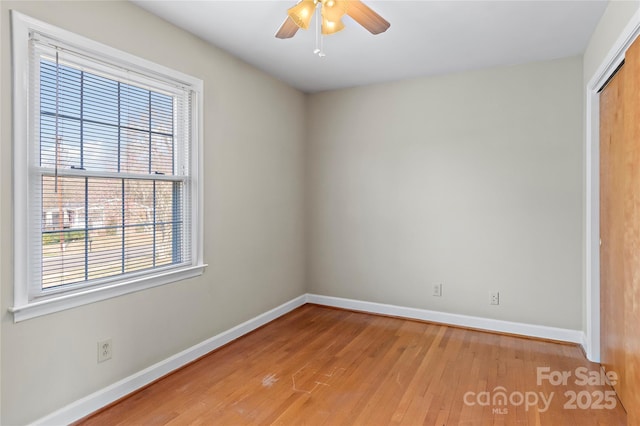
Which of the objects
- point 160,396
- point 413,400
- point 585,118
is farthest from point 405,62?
point 160,396

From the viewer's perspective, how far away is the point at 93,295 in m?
2.14

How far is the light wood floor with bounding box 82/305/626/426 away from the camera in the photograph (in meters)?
2.11

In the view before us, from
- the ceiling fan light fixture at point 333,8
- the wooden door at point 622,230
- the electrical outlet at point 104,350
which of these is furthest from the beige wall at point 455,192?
the electrical outlet at point 104,350

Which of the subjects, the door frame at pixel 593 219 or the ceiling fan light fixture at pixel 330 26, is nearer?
the ceiling fan light fixture at pixel 330 26

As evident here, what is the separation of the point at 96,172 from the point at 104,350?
3.55 feet

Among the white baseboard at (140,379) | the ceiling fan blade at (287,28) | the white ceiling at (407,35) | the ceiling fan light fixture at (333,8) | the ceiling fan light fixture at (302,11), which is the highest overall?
the white ceiling at (407,35)

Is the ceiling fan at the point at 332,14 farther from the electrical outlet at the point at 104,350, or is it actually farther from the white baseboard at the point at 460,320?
the white baseboard at the point at 460,320

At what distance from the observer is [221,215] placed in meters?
3.11

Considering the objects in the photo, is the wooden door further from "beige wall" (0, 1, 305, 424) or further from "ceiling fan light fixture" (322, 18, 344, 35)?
"beige wall" (0, 1, 305, 424)

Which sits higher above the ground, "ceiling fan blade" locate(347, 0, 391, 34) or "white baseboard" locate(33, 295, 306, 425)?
"ceiling fan blade" locate(347, 0, 391, 34)

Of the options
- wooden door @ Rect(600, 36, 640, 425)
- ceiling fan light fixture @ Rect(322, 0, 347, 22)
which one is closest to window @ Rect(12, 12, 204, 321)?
ceiling fan light fixture @ Rect(322, 0, 347, 22)

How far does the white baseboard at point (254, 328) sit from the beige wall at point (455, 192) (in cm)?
8

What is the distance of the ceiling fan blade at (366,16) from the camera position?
6.48 ft

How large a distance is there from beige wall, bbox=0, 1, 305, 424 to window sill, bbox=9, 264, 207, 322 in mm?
41
